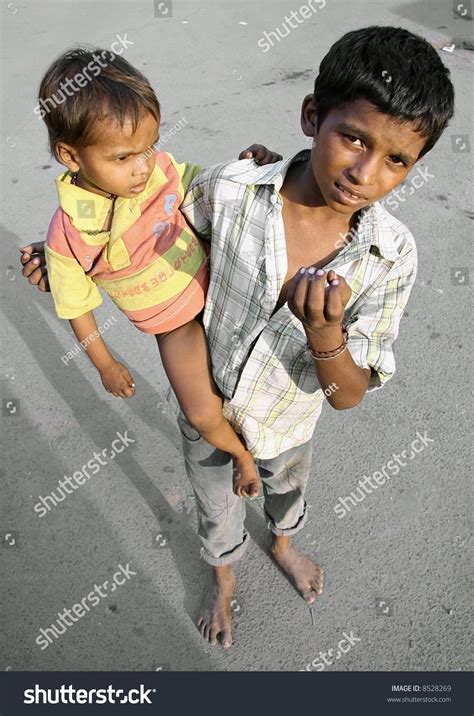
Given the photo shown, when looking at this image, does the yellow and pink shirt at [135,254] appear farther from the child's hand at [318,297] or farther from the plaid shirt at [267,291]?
the child's hand at [318,297]

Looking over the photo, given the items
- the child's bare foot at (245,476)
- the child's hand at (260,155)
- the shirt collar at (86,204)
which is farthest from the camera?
the child's bare foot at (245,476)

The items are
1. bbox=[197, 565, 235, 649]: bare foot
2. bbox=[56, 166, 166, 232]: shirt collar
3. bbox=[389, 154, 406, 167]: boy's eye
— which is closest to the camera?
bbox=[389, 154, 406, 167]: boy's eye

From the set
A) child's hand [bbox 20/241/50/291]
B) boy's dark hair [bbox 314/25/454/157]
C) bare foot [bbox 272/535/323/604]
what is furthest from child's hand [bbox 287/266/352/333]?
bare foot [bbox 272/535/323/604]

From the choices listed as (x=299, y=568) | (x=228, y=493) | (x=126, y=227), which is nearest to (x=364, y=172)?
(x=126, y=227)

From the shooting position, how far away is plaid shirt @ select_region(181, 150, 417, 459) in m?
1.24

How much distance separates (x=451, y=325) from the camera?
2.79 meters

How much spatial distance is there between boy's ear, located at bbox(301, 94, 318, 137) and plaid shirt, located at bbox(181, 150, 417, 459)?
0.08 metres

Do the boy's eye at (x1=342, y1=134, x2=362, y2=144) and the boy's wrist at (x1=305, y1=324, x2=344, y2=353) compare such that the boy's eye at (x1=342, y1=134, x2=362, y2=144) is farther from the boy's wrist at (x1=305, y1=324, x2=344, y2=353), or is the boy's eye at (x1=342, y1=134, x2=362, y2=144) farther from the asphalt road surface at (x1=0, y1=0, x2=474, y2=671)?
→ the asphalt road surface at (x1=0, y1=0, x2=474, y2=671)

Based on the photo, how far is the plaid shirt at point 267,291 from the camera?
4.07 ft

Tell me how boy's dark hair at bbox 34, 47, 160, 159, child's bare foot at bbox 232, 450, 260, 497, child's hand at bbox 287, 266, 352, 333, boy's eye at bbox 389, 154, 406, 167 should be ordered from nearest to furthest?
child's hand at bbox 287, 266, 352, 333, boy's eye at bbox 389, 154, 406, 167, boy's dark hair at bbox 34, 47, 160, 159, child's bare foot at bbox 232, 450, 260, 497

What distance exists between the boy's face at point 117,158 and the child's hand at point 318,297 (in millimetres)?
502

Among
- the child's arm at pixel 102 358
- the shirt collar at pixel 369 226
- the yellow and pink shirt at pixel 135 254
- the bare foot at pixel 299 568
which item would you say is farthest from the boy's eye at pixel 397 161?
the bare foot at pixel 299 568

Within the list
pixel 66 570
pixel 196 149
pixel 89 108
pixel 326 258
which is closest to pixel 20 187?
pixel 196 149

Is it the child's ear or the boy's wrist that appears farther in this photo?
the child's ear
